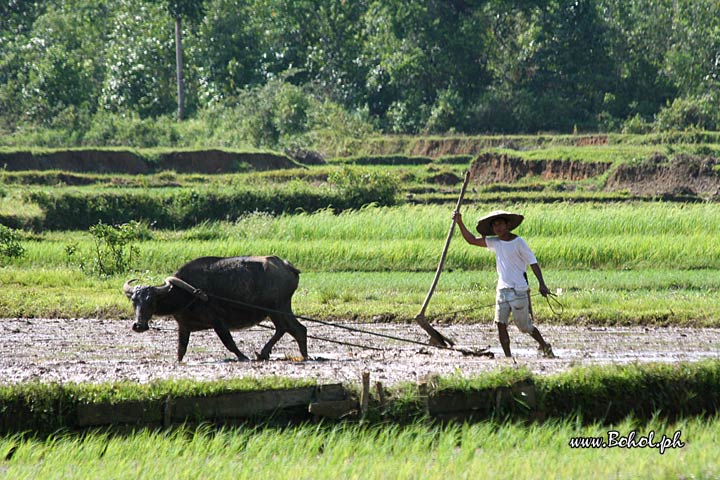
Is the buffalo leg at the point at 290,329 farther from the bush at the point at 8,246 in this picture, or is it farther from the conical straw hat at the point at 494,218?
the bush at the point at 8,246

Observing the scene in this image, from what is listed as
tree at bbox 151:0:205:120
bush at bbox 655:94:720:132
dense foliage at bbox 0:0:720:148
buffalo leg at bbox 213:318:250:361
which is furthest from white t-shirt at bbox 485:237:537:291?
tree at bbox 151:0:205:120

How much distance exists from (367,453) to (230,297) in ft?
11.0

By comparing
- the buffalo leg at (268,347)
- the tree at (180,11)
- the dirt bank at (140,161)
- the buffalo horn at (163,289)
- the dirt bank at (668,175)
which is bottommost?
the dirt bank at (140,161)

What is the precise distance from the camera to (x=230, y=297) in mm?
9539

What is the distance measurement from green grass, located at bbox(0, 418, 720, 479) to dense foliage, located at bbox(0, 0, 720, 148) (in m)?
34.7

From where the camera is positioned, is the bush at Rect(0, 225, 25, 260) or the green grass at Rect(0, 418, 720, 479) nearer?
the green grass at Rect(0, 418, 720, 479)

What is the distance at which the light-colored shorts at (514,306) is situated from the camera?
9.01 m

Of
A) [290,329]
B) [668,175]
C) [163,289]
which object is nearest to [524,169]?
[668,175]

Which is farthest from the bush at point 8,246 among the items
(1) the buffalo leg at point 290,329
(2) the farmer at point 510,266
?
A: (2) the farmer at point 510,266

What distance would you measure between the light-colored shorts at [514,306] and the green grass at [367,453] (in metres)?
1.79

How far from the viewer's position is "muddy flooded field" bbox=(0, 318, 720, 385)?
325 inches

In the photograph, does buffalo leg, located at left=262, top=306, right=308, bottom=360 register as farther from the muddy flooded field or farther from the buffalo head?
the buffalo head

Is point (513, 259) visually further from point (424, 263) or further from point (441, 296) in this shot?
point (424, 263)

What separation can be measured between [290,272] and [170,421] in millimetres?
2690
